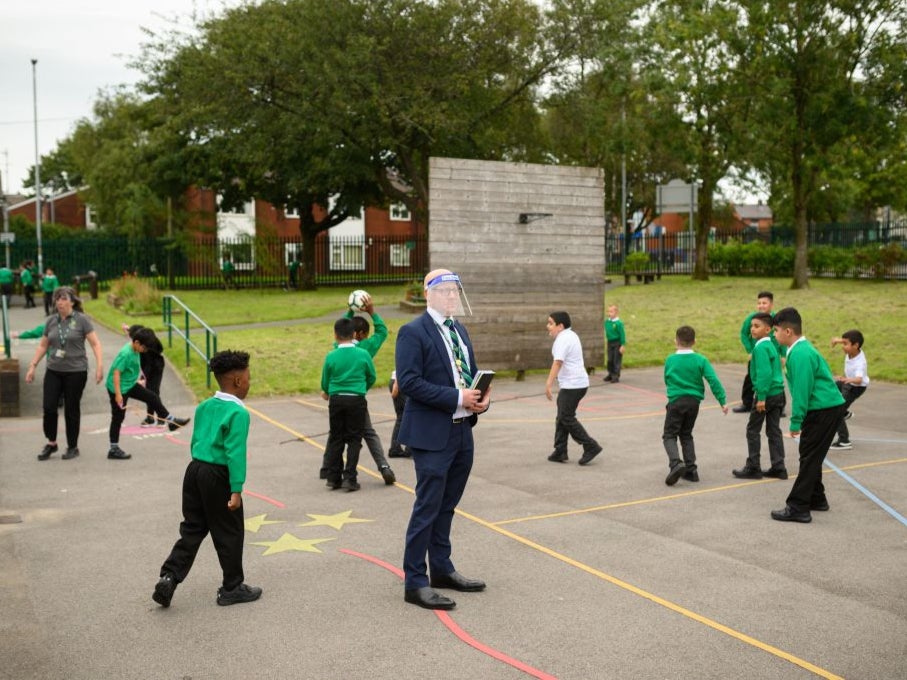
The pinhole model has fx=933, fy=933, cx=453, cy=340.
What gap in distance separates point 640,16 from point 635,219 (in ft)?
154

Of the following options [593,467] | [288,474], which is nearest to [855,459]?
[593,467]

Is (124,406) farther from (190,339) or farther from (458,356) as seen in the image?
(190,339)

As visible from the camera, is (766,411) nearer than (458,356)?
No

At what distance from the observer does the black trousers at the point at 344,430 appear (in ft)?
30.2

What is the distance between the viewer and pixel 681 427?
31.3 feet

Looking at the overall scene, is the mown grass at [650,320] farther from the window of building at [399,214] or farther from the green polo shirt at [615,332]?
the window of building at [399,214]

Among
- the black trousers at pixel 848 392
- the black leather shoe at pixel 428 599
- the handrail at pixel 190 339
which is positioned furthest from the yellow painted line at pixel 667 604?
the handrail at pixel 190 339

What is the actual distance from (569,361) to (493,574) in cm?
430

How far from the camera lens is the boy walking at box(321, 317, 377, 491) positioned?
9.19m

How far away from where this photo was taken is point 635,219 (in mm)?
79188

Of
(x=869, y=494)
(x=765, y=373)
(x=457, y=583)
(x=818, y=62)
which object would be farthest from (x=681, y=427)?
(x=818, y=62)

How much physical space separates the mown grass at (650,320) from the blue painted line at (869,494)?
7614 mm

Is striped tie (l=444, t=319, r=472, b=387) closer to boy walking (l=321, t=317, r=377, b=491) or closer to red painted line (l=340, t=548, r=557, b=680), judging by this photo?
red painted line (l=340, t=548, r=557, b=680)

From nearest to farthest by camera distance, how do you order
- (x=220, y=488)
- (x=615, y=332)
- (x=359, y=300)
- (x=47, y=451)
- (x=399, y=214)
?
(x=220, y=488) < (x=359, y=300) < (x=47, y=451) < (x=615, y=332) < (x=399, y=214)
